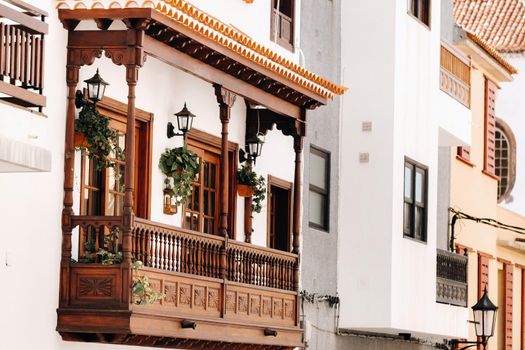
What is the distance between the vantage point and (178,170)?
22359 mm

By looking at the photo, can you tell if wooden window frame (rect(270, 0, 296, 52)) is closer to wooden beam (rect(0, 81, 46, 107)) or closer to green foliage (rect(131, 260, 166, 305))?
green foliage (rect(131, 260, 166, 305))

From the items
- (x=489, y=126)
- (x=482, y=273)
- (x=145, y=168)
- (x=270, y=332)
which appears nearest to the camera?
(x=145, y=168)

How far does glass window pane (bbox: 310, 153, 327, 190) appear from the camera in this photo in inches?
1088

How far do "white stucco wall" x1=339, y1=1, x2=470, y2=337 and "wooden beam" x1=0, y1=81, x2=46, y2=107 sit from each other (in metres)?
11.1

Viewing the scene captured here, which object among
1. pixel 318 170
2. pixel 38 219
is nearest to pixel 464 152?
pixel 318 170

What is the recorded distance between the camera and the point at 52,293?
1955 cm

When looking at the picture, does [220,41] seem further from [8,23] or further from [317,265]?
[317,265]

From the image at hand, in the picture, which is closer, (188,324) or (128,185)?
(128,185)

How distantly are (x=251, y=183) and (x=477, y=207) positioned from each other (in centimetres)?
1250

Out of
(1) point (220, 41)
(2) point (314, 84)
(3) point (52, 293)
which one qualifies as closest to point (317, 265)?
(2) point (314, 84)

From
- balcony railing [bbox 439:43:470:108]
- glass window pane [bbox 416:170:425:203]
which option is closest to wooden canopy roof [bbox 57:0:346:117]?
glass window pane [bbox 416:170:425:203]

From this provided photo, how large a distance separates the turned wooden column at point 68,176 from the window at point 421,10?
11.4 meters

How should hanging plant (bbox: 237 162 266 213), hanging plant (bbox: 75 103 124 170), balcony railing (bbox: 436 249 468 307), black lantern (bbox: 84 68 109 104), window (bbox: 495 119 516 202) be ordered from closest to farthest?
hanging plant (bbox: 75 103 124 170) → black lantern (bbox: 84 68 109 104) → hanging plant (bbox: 237 162 266 213) → balcony railing (bbox: 436 249 468 307) → window (bbox: 495 119 516 202)

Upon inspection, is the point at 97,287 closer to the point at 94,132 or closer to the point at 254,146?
the point at 94,132
